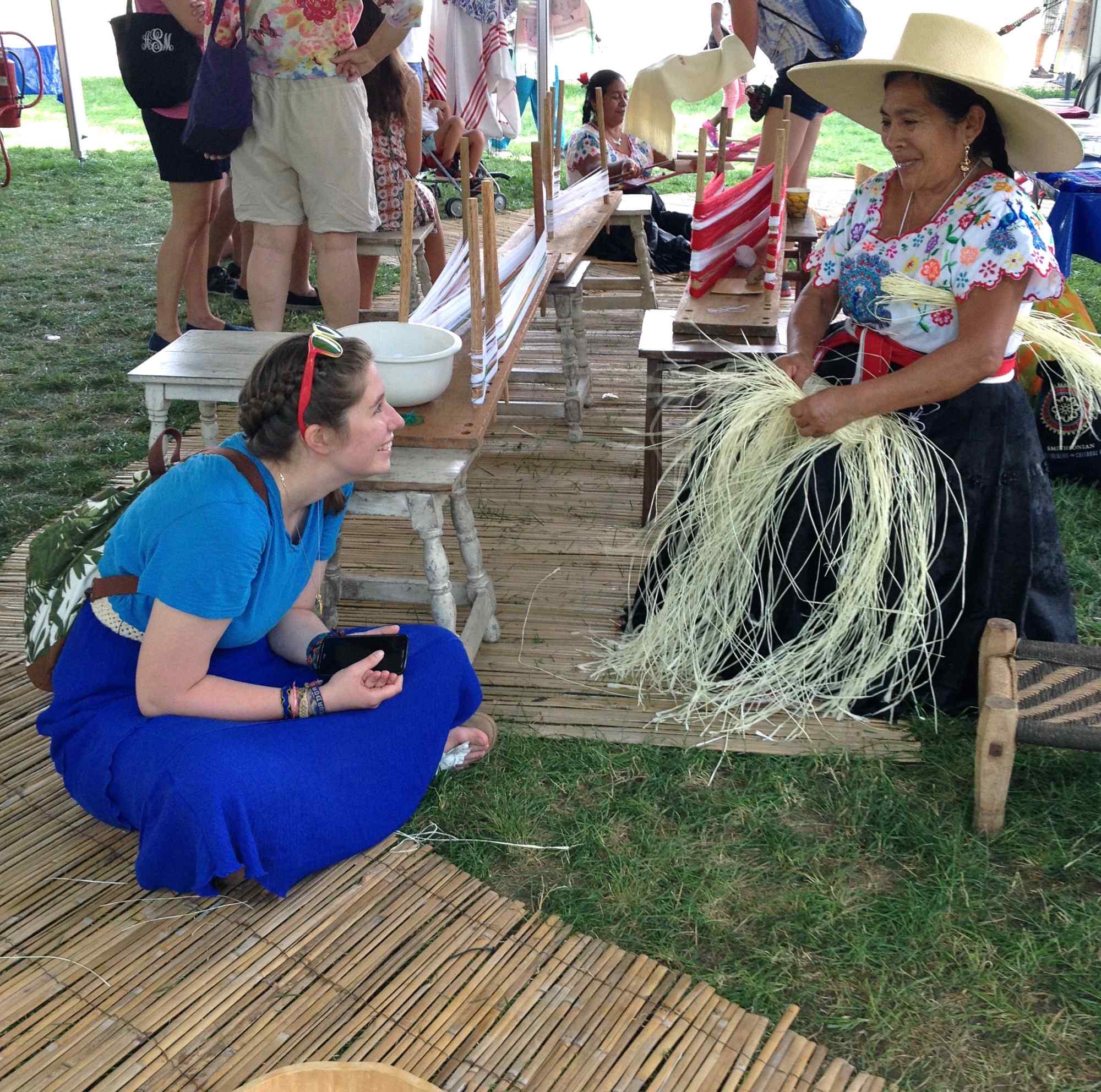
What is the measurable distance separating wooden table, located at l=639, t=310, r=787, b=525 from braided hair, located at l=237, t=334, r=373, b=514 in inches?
40.7

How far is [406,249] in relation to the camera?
2.68 metres

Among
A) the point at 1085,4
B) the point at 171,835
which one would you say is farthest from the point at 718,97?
the point at 171,835

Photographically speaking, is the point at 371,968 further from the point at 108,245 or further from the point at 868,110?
the point at 108,245

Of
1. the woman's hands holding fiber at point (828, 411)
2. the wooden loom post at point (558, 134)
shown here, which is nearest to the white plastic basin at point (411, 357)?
the woman's hands holding fiber at point (828, 411)

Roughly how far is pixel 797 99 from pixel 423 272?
1.74 m

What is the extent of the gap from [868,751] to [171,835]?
4.54 ft

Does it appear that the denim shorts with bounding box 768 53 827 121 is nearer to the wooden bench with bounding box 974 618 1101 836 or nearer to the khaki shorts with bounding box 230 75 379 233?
the khaki shorts with bounding box 230 75 379 233

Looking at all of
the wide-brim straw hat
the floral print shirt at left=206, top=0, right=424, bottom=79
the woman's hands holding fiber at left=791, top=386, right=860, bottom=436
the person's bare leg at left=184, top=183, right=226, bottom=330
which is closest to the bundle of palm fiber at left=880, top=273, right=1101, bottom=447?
the woman's hands holding fiber at left=791, top=386, right=860, bottom=436

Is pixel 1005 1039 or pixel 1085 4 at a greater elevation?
pixel 1085 4

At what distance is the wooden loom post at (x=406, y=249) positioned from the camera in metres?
2.55

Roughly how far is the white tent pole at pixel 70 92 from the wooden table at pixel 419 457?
6407 millimetres

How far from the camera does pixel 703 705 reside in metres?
2.56

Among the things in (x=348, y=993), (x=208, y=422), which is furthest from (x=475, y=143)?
(x=348, y=993)

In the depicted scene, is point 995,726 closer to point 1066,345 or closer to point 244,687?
point 1066,345
